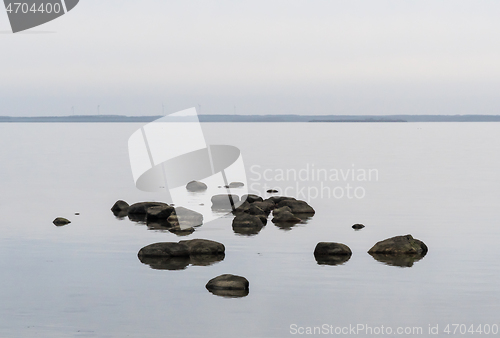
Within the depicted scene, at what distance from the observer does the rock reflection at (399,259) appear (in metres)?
22.2

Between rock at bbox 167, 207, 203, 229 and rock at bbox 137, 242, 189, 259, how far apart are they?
6.46m

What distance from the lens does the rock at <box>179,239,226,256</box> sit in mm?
23219

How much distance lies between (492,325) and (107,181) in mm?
43041

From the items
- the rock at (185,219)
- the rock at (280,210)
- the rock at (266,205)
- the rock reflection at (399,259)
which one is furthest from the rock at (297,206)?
the rock reflection at (399,259)

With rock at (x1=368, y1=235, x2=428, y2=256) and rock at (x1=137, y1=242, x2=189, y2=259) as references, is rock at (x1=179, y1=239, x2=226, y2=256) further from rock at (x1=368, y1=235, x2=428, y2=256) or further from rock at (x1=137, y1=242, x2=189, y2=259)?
rock at (x1=368, y1=235, x2=428, y2=256)

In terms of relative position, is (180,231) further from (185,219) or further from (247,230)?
(247,230)

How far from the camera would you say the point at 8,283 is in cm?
1947

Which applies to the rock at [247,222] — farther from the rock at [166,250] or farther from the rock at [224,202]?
the rock at [166,250]

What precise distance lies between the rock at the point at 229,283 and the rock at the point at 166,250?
168 inches

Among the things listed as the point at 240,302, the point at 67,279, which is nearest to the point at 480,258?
the point at 240,302

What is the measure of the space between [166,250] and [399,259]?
881 cm

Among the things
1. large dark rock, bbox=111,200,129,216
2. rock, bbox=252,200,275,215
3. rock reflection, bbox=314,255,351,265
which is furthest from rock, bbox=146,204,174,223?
rock reflection, bbox=314,255,351,265

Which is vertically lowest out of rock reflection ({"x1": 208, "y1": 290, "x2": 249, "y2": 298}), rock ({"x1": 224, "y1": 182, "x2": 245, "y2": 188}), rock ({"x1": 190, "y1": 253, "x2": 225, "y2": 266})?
Result: rock ({"x1": 224, "y1": 182, "x2": 245, "y2": 188})

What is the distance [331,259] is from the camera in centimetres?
2281
